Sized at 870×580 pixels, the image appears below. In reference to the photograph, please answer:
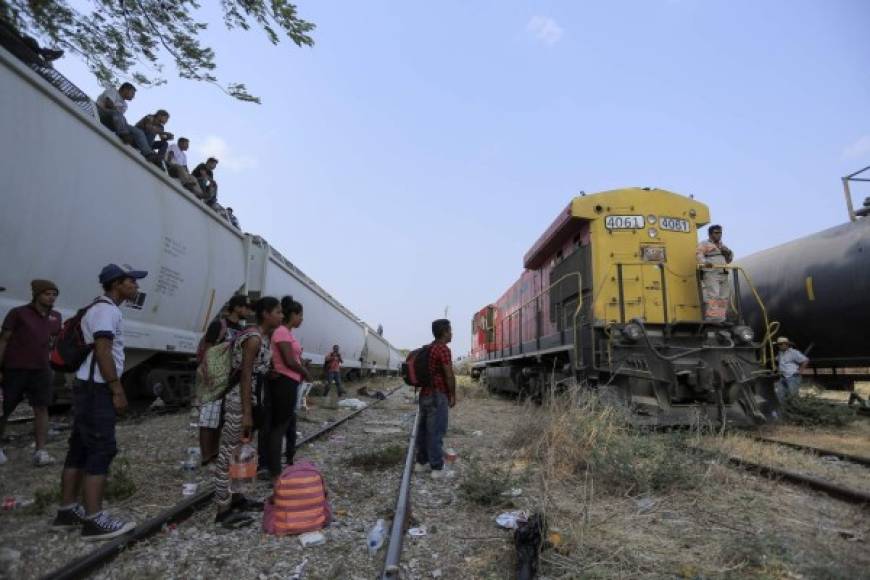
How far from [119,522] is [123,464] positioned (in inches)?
75.5

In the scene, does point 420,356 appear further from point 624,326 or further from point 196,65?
point 196,65

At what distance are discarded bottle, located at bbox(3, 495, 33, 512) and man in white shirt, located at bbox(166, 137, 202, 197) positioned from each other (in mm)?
4873

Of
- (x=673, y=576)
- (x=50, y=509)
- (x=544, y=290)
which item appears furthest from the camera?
(x=544, y=290)

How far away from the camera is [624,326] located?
7.21 metres

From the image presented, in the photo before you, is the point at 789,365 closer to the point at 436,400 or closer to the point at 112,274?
the point at 436,400

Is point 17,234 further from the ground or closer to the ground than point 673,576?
further from the ground

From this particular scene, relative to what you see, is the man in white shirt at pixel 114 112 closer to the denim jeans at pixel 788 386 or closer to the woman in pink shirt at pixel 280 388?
the woman in pink shirt at pixel 280 388

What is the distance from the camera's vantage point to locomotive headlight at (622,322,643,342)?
23.3 feet

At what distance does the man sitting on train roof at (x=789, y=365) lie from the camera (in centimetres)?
932

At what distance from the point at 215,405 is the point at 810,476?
5.29 metres

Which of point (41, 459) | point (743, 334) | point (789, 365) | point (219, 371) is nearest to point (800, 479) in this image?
point (743, 334)

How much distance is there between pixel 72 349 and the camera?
334 cm

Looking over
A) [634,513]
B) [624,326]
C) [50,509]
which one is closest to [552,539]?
→ [634,513]

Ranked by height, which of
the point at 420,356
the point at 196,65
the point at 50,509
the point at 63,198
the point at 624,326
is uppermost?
the point at 196,65
